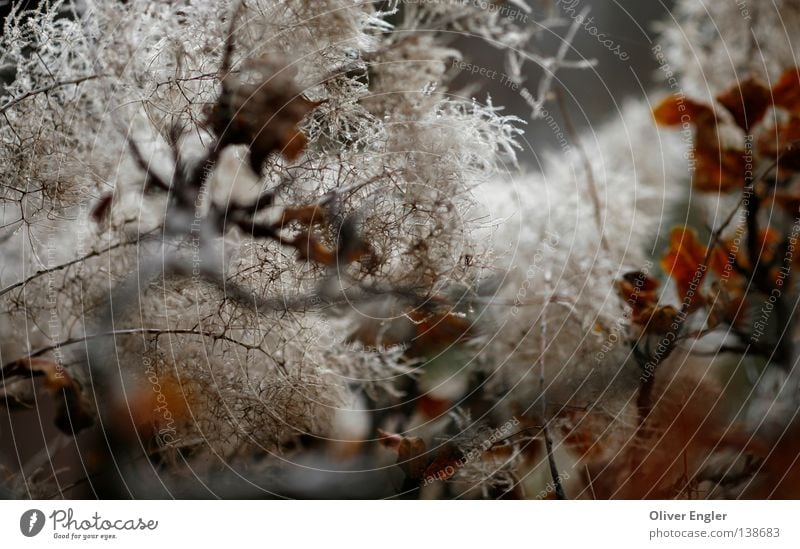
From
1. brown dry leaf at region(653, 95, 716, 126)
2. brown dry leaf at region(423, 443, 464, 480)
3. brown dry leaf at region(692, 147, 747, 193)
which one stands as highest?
→ brown dry leaf at region(653, 95, 716, 126)

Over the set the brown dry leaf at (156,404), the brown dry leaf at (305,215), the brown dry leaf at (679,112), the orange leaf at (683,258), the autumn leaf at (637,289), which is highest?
the brown dry leaf at (679,112)

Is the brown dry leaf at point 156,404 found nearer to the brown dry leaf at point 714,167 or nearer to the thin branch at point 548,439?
the thin branch at point 548,439

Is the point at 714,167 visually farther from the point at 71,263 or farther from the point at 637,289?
the point at 71,263

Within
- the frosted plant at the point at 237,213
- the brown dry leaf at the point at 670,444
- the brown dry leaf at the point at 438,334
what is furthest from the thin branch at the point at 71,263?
the brown dry leaf at the point at 670,444

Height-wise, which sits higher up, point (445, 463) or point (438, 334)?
point (438, 334)

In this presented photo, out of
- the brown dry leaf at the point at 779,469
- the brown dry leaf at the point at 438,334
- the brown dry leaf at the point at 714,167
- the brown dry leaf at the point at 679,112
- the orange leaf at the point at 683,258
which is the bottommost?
the brown dry leaf at the point at 779,469

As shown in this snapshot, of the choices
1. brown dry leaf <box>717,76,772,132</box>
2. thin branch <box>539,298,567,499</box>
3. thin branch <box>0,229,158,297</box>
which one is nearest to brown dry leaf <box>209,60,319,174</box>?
thin branch <box>0,229,158,297</box>

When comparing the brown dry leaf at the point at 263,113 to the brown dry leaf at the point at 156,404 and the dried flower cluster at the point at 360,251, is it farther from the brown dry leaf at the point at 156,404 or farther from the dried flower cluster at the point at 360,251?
Answer: the brown dry leaf at the point at 156,404

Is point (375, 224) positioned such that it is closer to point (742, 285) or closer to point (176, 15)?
point (176, 15)

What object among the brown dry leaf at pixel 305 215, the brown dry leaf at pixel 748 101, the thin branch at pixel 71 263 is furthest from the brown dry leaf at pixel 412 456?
the brown dry leaf at pixel 748 101

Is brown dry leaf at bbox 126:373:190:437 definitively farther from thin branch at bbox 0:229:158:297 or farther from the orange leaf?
the orange leaf

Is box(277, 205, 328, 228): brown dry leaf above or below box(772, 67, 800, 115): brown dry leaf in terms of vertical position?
below

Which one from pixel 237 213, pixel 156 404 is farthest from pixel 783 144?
pixel 156 404

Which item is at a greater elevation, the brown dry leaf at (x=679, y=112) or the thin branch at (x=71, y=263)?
the brown dry leaf at (x=679, y=112)
